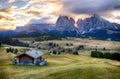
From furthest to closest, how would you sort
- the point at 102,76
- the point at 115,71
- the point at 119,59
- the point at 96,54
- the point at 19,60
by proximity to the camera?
the point at 96,54 → the point at 119,59 → the point at 19,60 → the point at 115,71 → the point at 102,76

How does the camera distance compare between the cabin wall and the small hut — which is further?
the cabin wall

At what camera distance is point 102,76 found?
6562 centimetres

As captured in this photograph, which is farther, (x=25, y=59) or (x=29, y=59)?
(x=25, y=59)

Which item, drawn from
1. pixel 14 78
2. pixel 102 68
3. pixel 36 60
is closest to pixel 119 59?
pixel 36 60

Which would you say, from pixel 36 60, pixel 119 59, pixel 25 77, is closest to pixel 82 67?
pixel 25 77

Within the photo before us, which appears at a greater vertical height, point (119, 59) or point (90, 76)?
point (90, 76)

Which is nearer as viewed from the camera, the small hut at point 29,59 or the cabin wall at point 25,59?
the small hut at point 29,59

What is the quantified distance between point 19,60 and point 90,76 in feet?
185

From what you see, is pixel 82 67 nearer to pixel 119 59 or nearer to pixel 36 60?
pixel 36 60

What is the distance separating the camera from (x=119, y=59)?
567 ft

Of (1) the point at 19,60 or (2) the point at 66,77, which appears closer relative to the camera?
(2) the point at 66,77

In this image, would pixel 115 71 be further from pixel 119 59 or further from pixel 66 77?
pixel 119 59

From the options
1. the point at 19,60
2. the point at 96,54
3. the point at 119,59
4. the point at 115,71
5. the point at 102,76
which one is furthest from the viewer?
the point at 96,54

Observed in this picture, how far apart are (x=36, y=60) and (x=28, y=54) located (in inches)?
217
